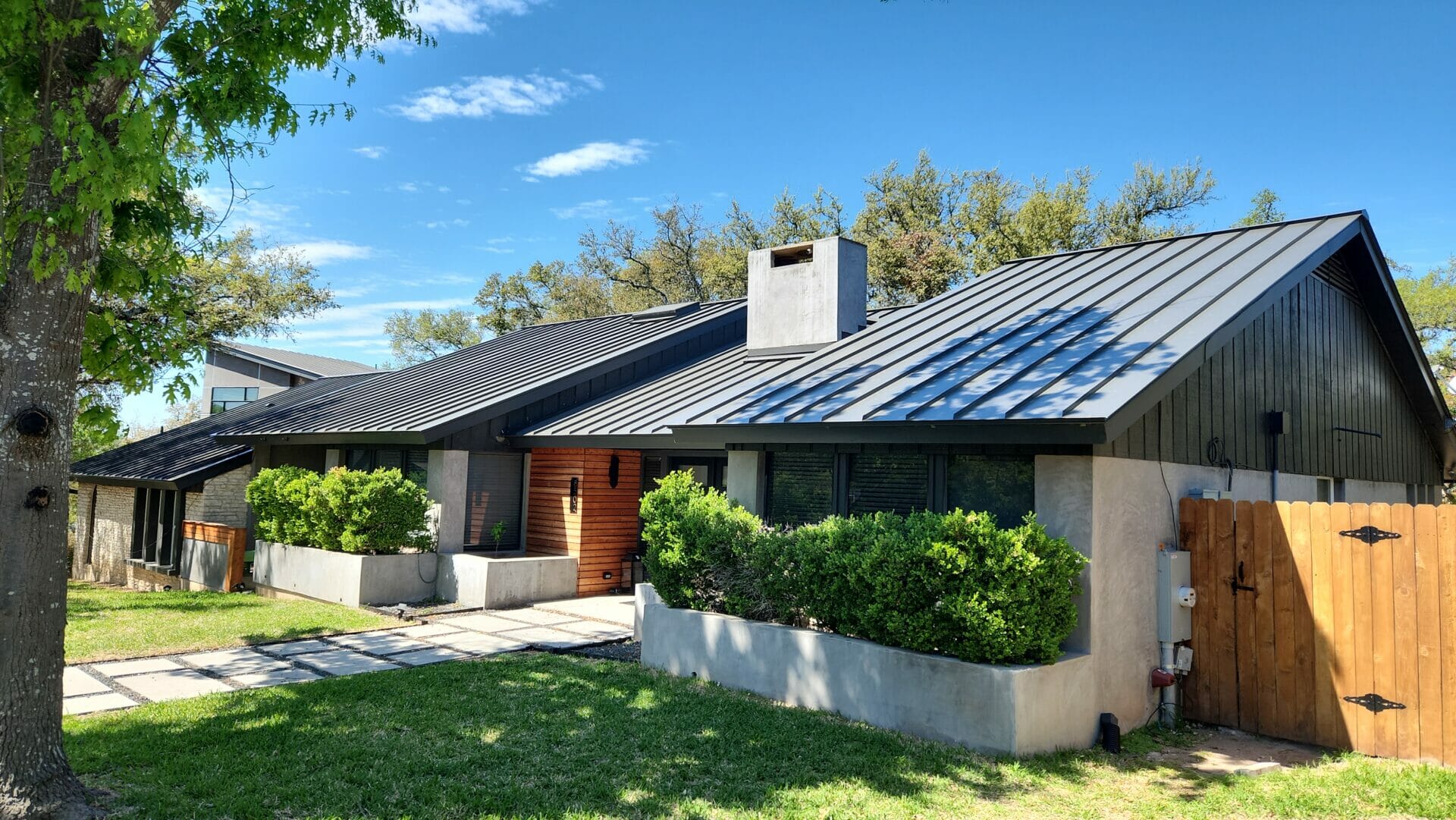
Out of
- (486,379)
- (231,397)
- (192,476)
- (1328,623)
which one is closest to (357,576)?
(486,379)

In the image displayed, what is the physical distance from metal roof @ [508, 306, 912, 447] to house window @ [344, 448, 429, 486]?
5.16 ft

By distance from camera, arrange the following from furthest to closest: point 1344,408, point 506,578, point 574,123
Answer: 1. point 574,123
2. point 506,578
3. point 1344,408

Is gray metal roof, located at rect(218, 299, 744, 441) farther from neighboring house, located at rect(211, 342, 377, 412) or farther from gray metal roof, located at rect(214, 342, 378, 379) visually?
neighboring house, located at rect(211, 342, 377, 412)

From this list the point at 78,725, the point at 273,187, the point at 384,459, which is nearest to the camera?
the point at 78,725

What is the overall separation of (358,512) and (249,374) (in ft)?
71.6

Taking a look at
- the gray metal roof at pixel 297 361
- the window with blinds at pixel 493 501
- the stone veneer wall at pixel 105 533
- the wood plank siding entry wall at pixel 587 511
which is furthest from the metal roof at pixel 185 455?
the wood plank siding entry wall at pixel 587 511

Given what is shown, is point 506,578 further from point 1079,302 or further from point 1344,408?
point 1344,408

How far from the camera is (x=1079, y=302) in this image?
31.5ft

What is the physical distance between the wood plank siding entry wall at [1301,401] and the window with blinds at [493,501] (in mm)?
10085

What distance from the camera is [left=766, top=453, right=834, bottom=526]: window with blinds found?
8.57 meters

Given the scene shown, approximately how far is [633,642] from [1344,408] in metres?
9.45

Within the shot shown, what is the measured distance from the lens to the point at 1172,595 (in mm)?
7375

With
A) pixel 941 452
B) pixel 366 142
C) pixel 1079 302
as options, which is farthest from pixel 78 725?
pixel 366 142

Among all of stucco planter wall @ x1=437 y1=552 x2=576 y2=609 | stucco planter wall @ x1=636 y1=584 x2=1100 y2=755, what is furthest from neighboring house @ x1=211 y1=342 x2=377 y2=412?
stucco planter wall @ x1=636 y1=584 x2=1100 y2=755
